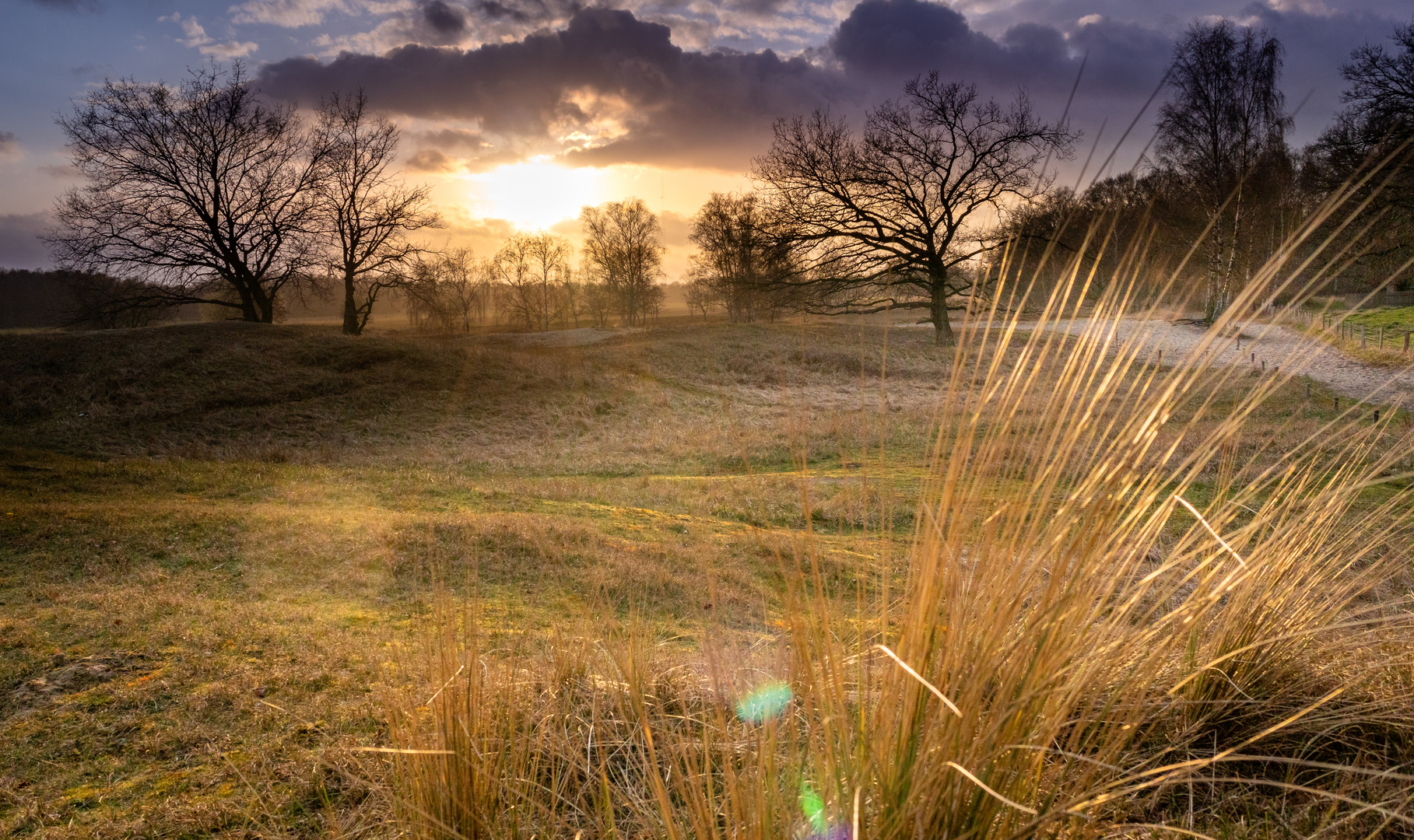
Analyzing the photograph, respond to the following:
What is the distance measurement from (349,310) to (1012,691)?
29.0 metres

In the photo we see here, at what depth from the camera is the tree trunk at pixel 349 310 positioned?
2616 centimetres

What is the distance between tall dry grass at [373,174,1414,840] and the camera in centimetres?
137

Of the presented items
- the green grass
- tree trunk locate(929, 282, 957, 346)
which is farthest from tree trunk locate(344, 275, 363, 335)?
the green grass

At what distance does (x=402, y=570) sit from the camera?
518cm

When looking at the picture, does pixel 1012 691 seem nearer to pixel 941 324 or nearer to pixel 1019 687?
pixel 1019 687

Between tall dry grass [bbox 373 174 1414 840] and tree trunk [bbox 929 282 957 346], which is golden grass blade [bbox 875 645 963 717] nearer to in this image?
tall dry grass [bbox 373 174 1414 840]

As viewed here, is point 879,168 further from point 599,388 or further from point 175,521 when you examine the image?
point 175,521

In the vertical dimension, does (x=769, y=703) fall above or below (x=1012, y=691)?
below

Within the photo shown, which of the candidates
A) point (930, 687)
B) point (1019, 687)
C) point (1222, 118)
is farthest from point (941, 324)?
point (930, 687)

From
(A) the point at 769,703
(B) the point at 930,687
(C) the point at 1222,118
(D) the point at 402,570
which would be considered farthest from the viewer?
(C) the point at 1222,118

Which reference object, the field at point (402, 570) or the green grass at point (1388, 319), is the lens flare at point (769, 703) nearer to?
the field at point (402, 570)

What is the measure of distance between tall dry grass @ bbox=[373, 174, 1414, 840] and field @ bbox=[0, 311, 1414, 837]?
4cm

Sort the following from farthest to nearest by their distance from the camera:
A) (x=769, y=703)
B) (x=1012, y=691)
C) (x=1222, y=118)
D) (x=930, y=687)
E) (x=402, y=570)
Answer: (x=1222, y=118), (x=402, y=570), (x=769, y=703), (x=1012, y=691), (x=930, y=687)

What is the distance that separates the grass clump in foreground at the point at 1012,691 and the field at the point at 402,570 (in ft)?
0.12
